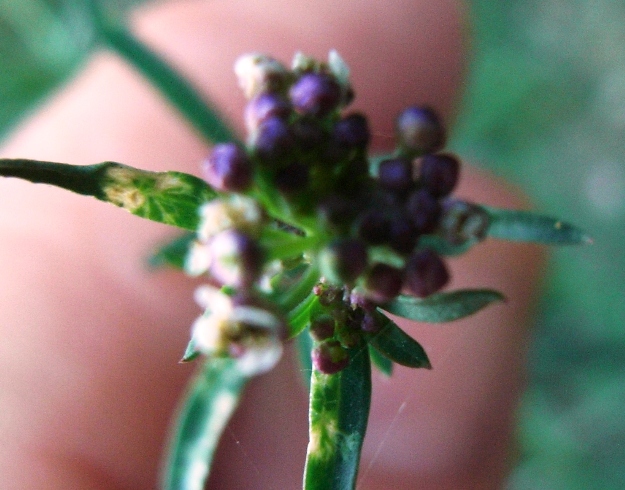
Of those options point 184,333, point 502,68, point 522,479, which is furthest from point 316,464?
point 502,68

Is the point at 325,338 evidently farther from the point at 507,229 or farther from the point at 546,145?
the point at 546,145

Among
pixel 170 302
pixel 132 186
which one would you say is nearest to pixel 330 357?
pixel 132 186

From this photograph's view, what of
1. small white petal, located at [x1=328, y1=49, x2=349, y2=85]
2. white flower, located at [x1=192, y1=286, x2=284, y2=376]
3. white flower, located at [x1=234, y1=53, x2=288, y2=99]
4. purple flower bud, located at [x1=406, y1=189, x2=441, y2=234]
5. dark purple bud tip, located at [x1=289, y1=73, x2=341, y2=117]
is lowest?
white flower, located at [x1=192, y1=286, x2=284, y2=376]

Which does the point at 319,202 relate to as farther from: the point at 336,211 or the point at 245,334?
the point at 245,334

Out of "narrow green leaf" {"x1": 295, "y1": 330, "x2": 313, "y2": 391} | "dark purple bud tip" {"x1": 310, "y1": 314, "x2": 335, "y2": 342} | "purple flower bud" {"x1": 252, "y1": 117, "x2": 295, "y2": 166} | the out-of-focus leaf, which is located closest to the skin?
"narrow green leaf" {"x1": 295, "y1": 330, "x2": 313, "y2": 391}

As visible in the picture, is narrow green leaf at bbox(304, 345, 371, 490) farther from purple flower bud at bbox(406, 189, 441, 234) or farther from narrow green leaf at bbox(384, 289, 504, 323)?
purple flower bud at bbox(406, 189, 441, 234)
